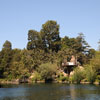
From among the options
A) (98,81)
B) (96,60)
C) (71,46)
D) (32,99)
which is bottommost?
(32,99)

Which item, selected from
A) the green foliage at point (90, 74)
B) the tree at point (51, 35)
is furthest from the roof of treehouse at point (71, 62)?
the green foliage at point (90, 74)

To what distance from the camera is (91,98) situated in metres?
29.8

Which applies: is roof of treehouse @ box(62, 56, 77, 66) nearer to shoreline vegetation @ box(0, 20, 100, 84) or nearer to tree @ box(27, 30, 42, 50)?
shoreline vegetation @ box(0, 20, 100, 84)

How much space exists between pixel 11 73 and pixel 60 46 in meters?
18.8

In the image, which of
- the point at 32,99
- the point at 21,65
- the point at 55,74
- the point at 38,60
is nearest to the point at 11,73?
the point at 21,65

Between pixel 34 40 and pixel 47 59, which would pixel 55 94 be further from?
pixel 34 40

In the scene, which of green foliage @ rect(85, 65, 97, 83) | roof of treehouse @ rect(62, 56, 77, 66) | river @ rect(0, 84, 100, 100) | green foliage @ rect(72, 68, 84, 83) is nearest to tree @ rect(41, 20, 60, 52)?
roof of treehouse @ rect(62, 56, 77, 66)

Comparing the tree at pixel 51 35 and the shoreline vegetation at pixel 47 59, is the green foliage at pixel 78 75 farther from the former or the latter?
the tree at pixel 51 35

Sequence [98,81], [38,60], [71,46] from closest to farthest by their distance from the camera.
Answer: [98,81]
[38,60]
[71,46]

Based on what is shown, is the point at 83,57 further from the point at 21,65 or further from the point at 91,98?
the point at 91,98

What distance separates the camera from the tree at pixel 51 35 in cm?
7925

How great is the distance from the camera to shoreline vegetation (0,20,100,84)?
65312 mm

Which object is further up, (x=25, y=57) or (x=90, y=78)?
(x=25, y=57)

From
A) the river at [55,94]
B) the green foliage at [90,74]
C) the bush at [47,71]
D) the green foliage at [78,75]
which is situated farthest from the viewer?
the bush at [47,71]
